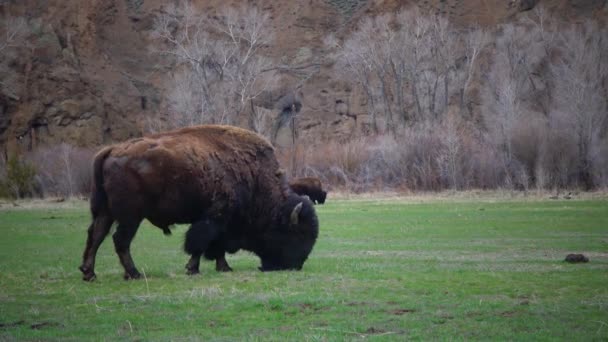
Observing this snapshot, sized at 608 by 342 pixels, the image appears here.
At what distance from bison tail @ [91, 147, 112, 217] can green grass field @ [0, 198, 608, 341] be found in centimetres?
128

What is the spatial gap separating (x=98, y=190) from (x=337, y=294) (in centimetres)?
527

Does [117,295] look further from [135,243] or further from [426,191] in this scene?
[426,191]

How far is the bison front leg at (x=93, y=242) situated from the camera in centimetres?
1377

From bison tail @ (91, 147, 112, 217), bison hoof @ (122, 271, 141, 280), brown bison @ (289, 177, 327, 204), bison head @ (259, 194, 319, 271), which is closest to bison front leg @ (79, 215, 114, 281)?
bison tail @ (91, 147, 112, 217)

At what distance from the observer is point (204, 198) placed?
1485 cm

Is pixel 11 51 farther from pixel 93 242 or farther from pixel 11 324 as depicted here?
pixel 11 324

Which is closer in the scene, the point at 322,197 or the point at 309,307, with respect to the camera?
the point at 309,307

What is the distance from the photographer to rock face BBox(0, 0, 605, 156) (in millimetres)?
75312

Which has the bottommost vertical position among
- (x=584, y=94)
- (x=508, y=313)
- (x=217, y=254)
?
(x=508, y=313)

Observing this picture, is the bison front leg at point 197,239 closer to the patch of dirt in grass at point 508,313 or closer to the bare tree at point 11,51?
the patch of dirt in grass at point 508,313

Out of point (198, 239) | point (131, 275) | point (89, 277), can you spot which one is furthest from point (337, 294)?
point (89, 277)

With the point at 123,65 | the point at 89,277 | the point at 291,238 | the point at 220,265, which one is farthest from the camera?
the point at 123,65

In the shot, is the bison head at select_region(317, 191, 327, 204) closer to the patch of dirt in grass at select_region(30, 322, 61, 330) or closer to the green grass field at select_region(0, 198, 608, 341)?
the green grass field at select_region(0, 198, 608, 341)

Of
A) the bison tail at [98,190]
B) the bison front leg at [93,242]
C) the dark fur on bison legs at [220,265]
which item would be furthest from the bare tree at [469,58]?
the bison front leg at [93,242]
